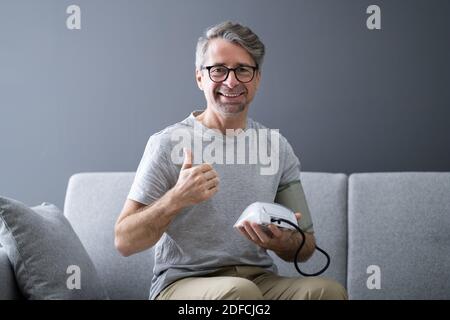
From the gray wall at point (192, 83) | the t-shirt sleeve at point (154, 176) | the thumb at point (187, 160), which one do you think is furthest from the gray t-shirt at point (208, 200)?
the gray wall at point (192, 83)

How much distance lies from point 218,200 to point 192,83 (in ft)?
3.02

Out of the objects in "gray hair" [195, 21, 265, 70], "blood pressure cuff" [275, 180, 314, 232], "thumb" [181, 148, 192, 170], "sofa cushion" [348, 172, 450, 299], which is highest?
"gray hair" [195, 21, 265, 70]

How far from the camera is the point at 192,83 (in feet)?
8.05

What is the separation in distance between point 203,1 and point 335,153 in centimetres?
81

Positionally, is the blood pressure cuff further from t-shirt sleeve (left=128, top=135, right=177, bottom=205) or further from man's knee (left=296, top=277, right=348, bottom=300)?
t-shirt sleeve (left=128, top=135, right=177, bottom=205)

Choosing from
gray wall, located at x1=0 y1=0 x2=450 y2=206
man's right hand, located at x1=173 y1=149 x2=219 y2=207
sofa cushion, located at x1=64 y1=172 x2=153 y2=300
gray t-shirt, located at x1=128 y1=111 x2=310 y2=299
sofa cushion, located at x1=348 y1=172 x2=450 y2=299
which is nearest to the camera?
man's right hand, located at x1=173 y1=149 x2=219 y2=207

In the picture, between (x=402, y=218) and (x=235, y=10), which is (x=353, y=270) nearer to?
(x=402, y=218)

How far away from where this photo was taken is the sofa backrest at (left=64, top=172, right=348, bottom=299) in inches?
82.0

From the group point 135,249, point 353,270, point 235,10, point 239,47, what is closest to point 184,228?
point 135,249

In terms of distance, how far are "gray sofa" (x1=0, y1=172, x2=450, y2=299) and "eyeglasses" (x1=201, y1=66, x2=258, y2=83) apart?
1.92 ft

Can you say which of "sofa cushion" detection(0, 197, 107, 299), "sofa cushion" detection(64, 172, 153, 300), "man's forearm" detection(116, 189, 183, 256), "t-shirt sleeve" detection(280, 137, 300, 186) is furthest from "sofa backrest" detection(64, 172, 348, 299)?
"man's forearm" detection(116, 189, 183, 256)

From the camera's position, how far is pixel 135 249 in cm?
154

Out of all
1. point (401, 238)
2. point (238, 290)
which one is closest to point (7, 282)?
point (238, 290)

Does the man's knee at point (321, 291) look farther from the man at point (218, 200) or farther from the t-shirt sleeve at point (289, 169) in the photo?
the t-shirt sleeve at point (289, 169)
